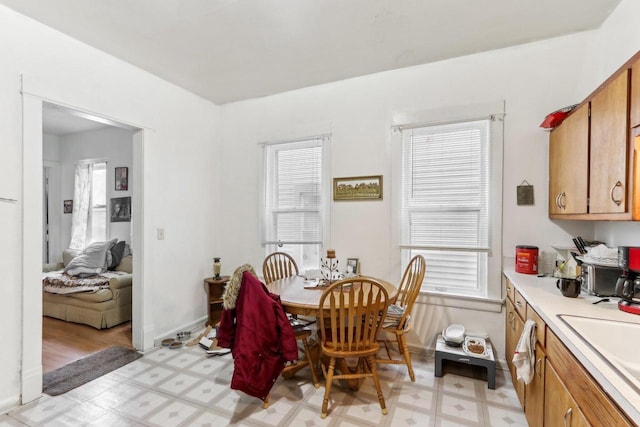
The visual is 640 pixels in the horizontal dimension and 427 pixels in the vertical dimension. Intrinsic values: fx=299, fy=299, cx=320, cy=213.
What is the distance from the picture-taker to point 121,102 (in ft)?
9.06

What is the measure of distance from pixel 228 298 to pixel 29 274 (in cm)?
149

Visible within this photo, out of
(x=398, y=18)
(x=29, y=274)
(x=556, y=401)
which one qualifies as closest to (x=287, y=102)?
(x=398, y=18)

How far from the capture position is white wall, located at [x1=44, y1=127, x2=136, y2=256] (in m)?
4.55

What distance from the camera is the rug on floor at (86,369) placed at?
7.60 feet

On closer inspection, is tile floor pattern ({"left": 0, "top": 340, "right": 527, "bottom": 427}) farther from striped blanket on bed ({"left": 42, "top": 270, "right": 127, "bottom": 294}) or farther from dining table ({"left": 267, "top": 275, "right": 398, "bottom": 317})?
striped blanket on bed ({"left": 42, "top": 270, "right": 127, "bottom": 294})

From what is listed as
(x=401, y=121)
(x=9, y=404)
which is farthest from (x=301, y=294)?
(x=9, y=404)

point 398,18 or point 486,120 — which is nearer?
point 398,18

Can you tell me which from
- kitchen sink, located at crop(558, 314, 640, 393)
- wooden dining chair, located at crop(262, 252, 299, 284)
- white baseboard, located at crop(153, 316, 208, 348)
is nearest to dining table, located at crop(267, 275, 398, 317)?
wooden dining chair, located at crop(262, 252, 299, 284)

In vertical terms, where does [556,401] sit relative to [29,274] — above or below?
below

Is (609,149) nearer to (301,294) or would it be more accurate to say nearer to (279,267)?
(301,294)

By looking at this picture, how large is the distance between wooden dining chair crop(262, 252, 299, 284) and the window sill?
1370mm

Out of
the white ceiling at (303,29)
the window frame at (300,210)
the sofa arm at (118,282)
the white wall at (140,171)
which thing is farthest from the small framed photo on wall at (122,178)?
the window frame at (300,210)

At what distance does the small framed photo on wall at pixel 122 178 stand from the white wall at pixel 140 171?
5.57ft

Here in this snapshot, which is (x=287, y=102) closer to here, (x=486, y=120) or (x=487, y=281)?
(x=486, y=120)
